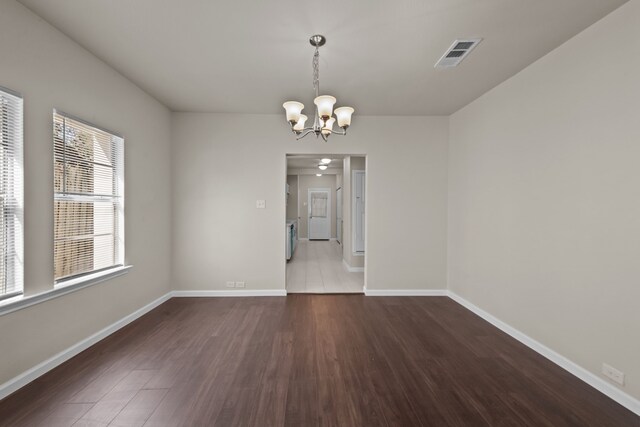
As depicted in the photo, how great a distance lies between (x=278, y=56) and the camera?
2439 mm

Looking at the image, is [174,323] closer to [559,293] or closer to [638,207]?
[559,293]

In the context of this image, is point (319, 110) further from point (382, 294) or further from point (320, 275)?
point (320, 275)

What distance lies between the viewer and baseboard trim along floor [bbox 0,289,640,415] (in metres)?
1.84

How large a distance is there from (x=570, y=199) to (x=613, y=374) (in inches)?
49.8

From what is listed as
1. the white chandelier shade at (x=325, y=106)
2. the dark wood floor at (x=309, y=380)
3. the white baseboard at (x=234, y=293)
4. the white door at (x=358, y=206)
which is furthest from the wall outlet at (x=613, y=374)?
the white door at (x=358, y=206)

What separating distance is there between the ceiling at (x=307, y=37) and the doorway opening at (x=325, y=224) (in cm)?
143

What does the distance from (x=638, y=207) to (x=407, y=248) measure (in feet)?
8.14

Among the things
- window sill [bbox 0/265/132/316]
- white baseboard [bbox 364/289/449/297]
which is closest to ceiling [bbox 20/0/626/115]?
window sill [bbox 0/265/132/316]

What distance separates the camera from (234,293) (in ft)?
12.9

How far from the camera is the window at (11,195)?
179 centimetres

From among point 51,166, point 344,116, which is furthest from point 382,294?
point 51,166

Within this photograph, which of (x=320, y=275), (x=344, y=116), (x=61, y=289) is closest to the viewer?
(x=61, y=289)

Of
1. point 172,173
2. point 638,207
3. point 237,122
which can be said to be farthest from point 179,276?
point 638,207

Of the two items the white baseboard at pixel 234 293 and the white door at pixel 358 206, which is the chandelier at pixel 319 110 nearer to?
the white baseboard at pixel 234 293
